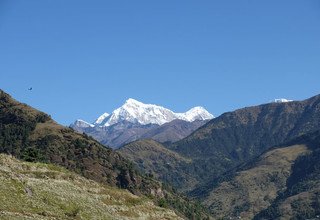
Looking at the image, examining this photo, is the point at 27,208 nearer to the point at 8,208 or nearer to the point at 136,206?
the point at 8,208

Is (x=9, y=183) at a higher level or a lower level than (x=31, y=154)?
lower

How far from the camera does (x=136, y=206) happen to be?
10125cm

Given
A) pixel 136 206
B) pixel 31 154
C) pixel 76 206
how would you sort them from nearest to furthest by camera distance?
pixel 76 206 < pixel 136 206 < pixel 31 154

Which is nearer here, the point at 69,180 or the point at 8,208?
the point at 8,208

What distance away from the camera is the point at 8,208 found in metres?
61.7

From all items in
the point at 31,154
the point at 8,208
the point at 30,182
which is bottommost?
the point at 8,208

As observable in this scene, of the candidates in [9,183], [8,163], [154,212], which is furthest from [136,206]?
[9,183]

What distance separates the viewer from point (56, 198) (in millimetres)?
75812

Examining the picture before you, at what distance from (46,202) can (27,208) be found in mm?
7191

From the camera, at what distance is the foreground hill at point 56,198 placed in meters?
65.7

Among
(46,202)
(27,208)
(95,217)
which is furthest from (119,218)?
(27,208)

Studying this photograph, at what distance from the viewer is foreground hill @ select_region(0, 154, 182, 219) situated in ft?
215

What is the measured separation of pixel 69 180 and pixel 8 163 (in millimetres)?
11590

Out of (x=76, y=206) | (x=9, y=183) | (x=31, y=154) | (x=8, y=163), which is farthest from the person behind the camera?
(x=31, y=154)
